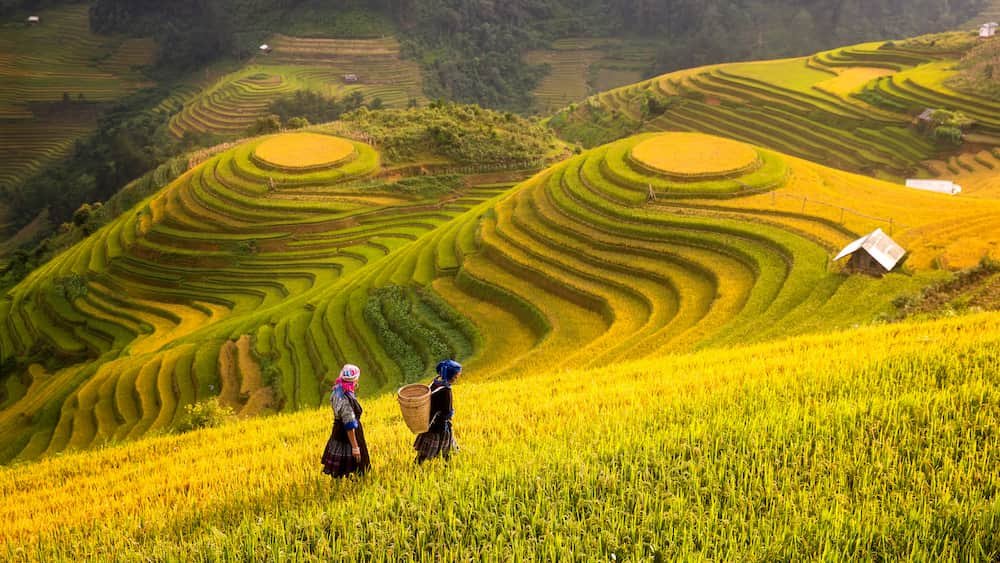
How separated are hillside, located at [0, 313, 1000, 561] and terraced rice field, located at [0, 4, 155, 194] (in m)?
104

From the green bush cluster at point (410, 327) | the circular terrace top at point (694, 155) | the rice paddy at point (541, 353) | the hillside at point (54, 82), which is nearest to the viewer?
the rice paddy at point (541, 353)

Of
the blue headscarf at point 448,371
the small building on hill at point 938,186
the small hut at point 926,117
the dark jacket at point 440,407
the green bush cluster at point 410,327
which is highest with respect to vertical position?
the small hut at point 926,117

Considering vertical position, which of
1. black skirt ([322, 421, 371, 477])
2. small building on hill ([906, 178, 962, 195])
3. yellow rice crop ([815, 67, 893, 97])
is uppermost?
yellow rice crop ([815, 67, 893, 97])

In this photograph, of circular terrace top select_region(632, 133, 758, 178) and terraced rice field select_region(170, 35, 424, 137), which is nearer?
circular terrace top select_region(632, 133, 758, 178)

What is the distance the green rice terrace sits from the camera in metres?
55.0

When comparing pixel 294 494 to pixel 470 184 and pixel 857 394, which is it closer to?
pixel 857 394

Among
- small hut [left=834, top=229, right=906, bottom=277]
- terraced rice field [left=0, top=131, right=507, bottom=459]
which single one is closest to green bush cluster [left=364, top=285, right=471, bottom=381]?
terraced rice field [left=0, top=131, right=507, bottom=459]

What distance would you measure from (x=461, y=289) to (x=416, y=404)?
21.0 m

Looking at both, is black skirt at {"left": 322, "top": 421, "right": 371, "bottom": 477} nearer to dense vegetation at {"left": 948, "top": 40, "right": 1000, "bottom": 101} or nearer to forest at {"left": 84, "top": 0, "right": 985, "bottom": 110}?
dense vegetation at {"left": 948, "top": 40, "right": 1000, "bottom": 101}

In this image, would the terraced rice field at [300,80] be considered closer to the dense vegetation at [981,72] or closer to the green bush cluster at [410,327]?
the green bush cluster at [410,327]

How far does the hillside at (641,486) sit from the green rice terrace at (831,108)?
56300mm

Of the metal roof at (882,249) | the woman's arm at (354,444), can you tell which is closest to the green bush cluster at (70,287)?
the woman's arm at (354,444)

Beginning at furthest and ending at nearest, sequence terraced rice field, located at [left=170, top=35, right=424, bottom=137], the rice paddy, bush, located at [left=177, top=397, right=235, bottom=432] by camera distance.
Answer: terraced rice field, located at [left=170, top=35, right=424, bottom=137] < bush, located at [left=177, top=397, right=235, bottom=432] < the rice paddy

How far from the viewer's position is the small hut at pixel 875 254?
1776 cm
